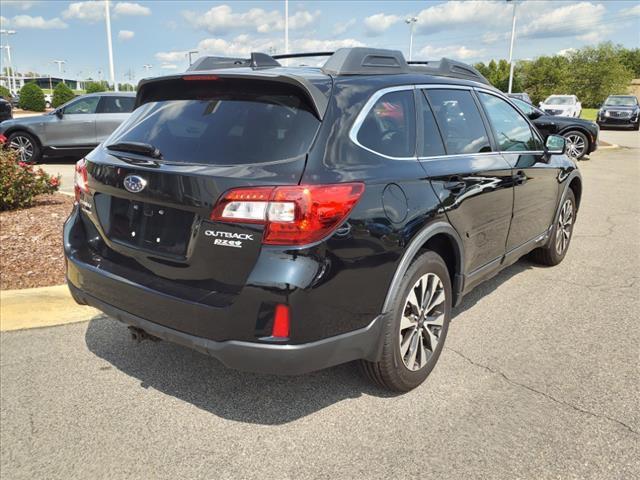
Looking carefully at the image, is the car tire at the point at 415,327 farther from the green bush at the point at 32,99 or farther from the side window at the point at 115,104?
the green bush at the point at 32,99

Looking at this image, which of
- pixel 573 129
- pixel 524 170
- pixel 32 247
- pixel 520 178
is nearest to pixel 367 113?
pixel 520 178

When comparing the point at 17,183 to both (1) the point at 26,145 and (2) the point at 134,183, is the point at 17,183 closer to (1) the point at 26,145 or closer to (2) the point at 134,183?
(2) the point at 134,183

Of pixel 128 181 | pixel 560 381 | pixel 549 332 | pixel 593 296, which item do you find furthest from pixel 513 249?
pixel 128 181

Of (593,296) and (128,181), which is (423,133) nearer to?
(128,181)

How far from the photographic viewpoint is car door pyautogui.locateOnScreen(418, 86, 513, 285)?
3.37m

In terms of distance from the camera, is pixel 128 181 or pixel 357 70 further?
pixel 357 70

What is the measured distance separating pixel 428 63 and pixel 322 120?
1865 mm

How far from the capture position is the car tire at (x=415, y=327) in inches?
116

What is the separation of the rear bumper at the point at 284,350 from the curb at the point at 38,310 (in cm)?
165

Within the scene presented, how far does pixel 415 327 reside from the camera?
126 inches

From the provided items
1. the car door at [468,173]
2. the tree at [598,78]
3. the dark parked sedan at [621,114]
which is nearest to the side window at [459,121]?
the car door at [468,173]

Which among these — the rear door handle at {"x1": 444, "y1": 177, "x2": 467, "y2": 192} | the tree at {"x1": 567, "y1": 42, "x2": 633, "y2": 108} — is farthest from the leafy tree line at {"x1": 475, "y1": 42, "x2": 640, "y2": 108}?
the rear door handle at {"x1": 444, "y1": 177, "x2": 467, "y2": 192}

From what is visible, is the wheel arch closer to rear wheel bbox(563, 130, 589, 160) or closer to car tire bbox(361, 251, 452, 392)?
car tire bbox(361, 251, 452, 392)

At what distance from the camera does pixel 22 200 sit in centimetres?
662
